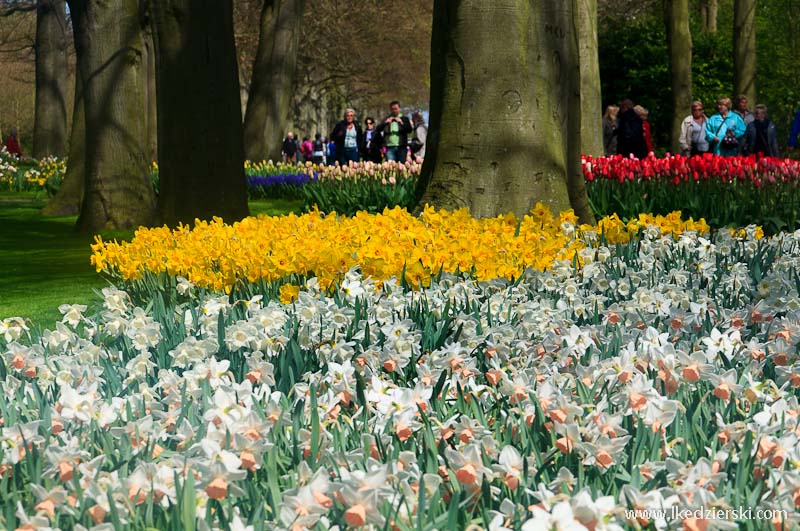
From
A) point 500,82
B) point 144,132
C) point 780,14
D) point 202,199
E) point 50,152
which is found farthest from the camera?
point 780,14

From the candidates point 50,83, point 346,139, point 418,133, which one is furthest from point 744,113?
point 50,83

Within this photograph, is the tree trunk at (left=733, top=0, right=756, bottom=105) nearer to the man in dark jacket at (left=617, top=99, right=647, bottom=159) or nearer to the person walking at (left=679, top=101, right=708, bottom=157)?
the man in dark jacket at (left=617, top=99, right=647, bottom=159)

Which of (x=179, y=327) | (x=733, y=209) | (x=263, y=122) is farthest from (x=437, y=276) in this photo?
(x=263, y=122)

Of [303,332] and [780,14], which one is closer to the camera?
[303,332]

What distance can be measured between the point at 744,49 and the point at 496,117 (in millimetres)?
17941

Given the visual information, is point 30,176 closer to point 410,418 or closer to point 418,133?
point 418,133

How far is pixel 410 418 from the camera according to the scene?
2455mm

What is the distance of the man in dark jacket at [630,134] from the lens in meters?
17.0

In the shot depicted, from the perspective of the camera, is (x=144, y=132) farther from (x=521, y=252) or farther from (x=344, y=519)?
(x=344, y=519)

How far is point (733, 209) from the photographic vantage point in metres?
7.84

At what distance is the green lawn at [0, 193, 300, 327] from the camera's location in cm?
715

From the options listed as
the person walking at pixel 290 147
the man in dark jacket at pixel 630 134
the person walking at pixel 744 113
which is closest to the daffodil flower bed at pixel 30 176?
the man in dark jacket at pixel 630 134

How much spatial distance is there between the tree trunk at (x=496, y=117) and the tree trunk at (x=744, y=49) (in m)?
17.4

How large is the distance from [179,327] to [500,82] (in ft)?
11.6
